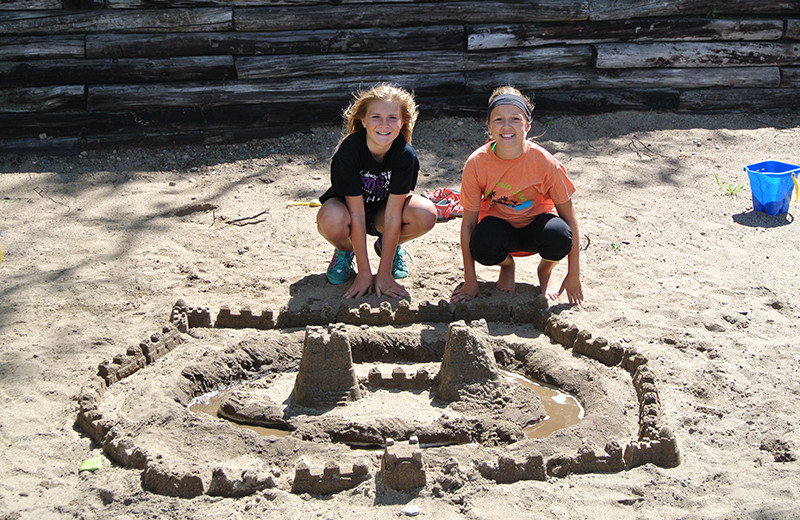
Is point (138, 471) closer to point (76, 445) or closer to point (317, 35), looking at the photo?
point (76, 445)

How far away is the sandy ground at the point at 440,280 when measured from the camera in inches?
127

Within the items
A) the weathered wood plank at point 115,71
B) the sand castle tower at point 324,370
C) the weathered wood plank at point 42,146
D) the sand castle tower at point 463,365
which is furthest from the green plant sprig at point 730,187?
the weathered wood plank at point 42,146

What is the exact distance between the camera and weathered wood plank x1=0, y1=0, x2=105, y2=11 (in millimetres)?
7254

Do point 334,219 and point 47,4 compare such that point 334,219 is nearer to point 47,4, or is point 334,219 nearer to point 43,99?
point 43,99

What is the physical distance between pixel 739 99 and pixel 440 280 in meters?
4.62

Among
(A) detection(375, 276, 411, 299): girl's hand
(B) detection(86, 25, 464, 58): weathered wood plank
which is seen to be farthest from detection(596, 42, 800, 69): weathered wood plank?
(A) detection(375, 276, 411, 299): girl's hand

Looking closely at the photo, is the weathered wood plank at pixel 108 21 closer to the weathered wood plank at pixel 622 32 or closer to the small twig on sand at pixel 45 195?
the small twig on sand at pixel 45 195

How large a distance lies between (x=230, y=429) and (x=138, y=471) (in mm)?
430

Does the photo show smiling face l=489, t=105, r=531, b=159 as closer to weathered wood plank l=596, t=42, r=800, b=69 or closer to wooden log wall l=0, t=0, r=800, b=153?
wooden log wall l=0, t=0, r=800, b=153

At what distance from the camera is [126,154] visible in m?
7.31

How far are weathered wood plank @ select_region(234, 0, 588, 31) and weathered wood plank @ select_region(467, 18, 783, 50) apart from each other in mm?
100

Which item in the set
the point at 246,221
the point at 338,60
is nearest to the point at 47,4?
the point at 338,60

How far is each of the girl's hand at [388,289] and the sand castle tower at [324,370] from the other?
1.00 m

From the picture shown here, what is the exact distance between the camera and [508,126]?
4574 mm
